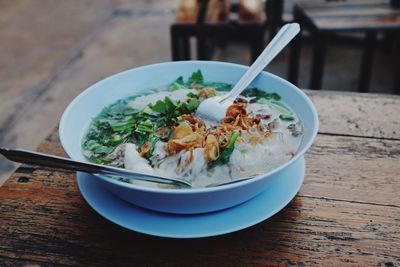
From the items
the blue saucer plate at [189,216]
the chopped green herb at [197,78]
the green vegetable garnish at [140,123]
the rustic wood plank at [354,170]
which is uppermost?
the chopped green herb at [197,78]

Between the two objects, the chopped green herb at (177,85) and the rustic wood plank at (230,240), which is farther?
the chopped green herb at (177,85)

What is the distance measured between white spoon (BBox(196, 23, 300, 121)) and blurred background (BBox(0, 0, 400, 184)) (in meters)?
1.21

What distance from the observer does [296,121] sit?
0.85 metres

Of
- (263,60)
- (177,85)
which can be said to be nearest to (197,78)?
(177,85)

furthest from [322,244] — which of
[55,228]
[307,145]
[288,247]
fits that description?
[55,228]

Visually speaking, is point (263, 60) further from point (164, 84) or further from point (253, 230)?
point (253, 230)

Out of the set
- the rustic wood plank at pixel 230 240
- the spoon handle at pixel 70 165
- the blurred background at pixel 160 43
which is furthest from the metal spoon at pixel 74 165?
the blurred background at pixel 160 43

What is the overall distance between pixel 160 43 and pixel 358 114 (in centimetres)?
240

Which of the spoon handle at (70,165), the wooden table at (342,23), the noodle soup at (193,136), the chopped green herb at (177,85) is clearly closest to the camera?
the spoon handle at (70,165)

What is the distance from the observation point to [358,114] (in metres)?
1.06

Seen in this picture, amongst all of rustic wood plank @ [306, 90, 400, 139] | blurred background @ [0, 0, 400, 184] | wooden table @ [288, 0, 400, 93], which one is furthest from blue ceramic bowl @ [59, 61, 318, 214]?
wooden table @ [288, 0, 400, 93]

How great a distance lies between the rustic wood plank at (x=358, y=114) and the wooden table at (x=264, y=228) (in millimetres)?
66

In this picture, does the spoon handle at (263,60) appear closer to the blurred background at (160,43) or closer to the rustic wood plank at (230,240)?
the rustic wood plank at (230,240)

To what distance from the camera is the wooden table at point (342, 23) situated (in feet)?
6.95
